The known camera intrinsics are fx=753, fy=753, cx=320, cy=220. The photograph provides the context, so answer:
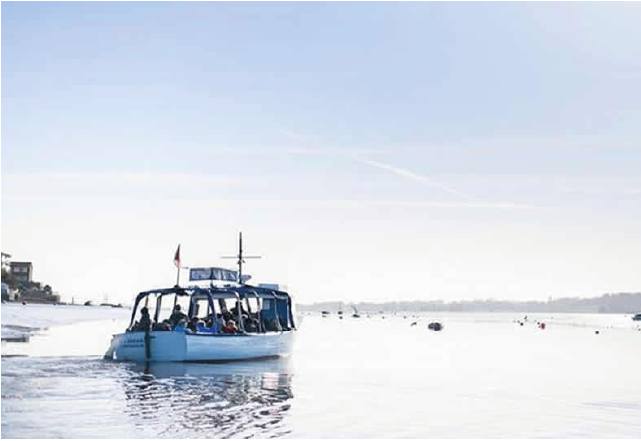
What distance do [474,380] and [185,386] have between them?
16164 millimetres

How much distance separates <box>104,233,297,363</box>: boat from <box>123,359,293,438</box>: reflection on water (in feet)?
3.24

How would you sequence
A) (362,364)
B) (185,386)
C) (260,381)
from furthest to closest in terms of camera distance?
(362,364) → (260,381) → (185,386)

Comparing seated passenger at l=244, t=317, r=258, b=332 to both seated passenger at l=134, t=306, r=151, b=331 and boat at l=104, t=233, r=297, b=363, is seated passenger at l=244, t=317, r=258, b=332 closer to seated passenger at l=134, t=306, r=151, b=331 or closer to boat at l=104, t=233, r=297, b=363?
boat at l=104, t=233, r=297, b=363

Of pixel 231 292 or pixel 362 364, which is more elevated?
pixel 231 292

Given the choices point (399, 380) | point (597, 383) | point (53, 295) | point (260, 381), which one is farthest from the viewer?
point (53, 295)

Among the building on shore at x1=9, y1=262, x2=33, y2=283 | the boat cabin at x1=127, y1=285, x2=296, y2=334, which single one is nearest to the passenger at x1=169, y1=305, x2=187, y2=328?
the boat cabin at x1=127, y1=285, x2=296, y2=334

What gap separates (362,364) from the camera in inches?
1877

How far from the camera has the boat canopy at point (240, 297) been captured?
4191 cm

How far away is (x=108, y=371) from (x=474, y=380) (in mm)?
18098

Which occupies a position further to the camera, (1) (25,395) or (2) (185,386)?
(2) (185,386)

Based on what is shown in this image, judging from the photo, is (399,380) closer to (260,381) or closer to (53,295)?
(260,381)

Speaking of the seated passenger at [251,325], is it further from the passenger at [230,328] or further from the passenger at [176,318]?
the passenger at [176,318]

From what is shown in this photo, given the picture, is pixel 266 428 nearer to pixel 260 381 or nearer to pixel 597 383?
pixel 260 381

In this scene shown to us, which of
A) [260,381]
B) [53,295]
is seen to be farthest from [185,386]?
[53,295]
